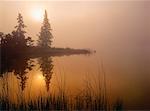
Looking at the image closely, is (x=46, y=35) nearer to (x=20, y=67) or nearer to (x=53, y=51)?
(x=53, y=51)

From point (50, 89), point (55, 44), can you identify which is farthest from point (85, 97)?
point (55, 44)

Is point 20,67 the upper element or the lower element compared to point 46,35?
lower

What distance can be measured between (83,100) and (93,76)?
13cm

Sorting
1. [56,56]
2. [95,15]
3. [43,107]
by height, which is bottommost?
[43,107]

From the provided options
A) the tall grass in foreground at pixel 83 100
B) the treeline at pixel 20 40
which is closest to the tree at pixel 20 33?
the treeline at pixel 20 40

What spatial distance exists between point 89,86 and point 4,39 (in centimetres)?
48

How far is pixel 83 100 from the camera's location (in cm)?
183

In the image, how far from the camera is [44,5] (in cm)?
185

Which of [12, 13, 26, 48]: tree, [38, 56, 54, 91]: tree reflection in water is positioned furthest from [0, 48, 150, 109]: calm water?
[12, 13, 26, 48]: tree

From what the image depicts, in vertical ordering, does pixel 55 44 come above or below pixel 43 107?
above

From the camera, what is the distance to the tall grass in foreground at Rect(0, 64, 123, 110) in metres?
1.83

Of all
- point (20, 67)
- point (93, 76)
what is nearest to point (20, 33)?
point (20, 67)

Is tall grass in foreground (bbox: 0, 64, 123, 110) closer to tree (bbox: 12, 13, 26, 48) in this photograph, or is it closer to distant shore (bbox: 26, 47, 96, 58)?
distant shore (bbox: 26, 47, 96, 58)

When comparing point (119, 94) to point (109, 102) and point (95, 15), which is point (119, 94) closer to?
point (109, 102)
